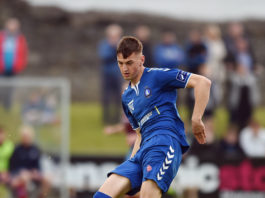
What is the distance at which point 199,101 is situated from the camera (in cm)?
607

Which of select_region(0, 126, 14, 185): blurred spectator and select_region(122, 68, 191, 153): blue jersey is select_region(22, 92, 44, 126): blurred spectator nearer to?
select_region(0, 126, 14, 185): blurred spectator

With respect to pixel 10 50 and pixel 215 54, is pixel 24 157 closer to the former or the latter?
pixel 10 50

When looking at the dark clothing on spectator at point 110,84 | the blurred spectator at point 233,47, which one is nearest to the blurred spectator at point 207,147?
the blurred spectator at point 233,47

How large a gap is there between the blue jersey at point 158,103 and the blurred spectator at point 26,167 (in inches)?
233

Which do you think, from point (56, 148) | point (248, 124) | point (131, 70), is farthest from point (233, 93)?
point (131, 70)

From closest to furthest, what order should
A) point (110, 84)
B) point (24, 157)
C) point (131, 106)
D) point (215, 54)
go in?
point (131, 106) → point (24, 157) → point (215, 54) → point (110, 84)

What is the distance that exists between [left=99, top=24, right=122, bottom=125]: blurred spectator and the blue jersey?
7968mm

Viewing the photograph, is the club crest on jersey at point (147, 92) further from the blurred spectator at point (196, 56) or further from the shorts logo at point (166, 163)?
the blurred spectator at point (196, 56)

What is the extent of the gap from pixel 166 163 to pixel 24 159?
655 cm

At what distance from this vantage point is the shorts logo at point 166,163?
605cm

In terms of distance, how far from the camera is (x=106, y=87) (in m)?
15.2

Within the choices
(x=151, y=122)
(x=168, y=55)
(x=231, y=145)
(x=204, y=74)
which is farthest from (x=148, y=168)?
(x=168, y=55)

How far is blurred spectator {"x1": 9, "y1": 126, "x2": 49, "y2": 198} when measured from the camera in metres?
11.9

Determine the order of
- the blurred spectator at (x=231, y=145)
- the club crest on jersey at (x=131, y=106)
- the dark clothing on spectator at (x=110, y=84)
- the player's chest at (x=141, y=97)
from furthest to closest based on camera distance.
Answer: the dark clothing on spectator at (x=110, y=84)
the blurred spectator at (x=231, y=145)
the club crest on jersey at (x=131, y=106)
the player's chest at (x=141, y=97)
